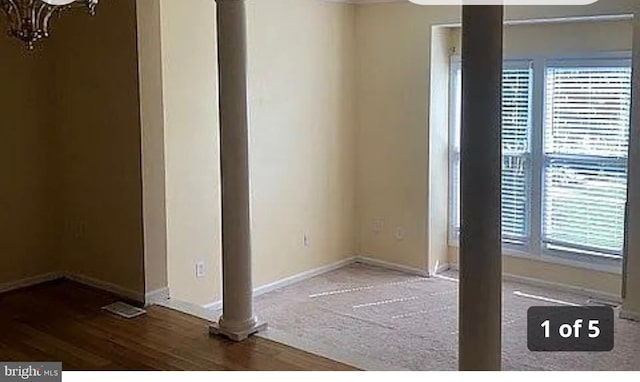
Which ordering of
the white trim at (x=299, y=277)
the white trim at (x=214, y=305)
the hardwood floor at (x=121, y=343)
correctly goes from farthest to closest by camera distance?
the white trim at (x=299, y=277)
the white trim at (x=214, y=305)
the hardwood floor at (x=121, y=343)

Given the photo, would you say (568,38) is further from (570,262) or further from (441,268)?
(441,268)

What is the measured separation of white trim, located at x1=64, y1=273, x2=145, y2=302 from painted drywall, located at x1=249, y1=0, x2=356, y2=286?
170cm

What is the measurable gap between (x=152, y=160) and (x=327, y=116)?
2.79 metres

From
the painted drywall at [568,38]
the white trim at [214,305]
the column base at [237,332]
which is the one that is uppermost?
the painted drywall at [568,38]

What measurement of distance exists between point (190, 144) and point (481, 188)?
10.6ft

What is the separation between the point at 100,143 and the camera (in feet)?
16.9

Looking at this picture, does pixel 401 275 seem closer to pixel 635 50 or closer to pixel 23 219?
pixel 635 50

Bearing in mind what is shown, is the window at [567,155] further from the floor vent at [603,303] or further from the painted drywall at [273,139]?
the painted drywall at [273,139]

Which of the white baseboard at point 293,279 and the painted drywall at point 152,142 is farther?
the white baseboard at point 293,279

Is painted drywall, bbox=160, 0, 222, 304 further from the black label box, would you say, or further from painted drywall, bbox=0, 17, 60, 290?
the black label box

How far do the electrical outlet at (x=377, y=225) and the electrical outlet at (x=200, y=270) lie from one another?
222cm

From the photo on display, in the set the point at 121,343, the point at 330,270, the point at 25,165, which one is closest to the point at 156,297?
the point at 121,343

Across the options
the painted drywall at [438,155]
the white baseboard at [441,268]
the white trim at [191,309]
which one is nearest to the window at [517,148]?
the painted drywall at [438,155]

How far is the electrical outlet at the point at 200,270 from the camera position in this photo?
624 cm
